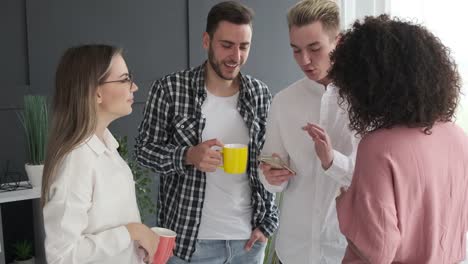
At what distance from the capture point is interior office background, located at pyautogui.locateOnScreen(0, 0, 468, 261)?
2762mm

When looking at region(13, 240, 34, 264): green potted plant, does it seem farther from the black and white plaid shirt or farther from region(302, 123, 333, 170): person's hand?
region(302, 123, 333, 170): person's hand

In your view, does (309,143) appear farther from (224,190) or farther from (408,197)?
(408,197)

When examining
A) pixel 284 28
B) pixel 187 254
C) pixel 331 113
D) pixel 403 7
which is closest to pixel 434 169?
pixel 331 113

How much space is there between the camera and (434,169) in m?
1.03

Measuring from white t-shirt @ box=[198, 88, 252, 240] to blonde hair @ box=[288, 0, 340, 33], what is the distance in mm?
451

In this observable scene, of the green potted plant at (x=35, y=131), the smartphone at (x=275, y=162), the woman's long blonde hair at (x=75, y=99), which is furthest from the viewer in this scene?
the green potted plant at (x=35, y=131)

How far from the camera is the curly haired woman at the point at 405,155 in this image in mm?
1014

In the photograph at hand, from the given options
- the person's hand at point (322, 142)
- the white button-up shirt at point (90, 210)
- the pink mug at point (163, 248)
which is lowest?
the pink mug at point (163, 248)

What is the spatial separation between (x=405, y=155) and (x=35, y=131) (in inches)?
83.9

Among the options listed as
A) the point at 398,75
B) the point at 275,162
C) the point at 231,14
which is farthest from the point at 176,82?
the point at 398,75

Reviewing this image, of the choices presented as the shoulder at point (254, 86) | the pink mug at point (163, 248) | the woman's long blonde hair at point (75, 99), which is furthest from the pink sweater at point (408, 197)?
the shoulder at point (254, 86)

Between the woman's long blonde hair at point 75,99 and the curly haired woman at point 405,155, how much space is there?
0.78 m

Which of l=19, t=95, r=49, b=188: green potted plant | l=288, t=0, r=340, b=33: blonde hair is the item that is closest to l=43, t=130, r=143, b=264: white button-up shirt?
l=288, t=0, r=340, b=33: blonde hair

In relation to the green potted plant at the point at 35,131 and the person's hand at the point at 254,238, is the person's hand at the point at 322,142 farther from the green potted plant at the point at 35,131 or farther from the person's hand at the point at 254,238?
the green potted plant at the point at 35,131
